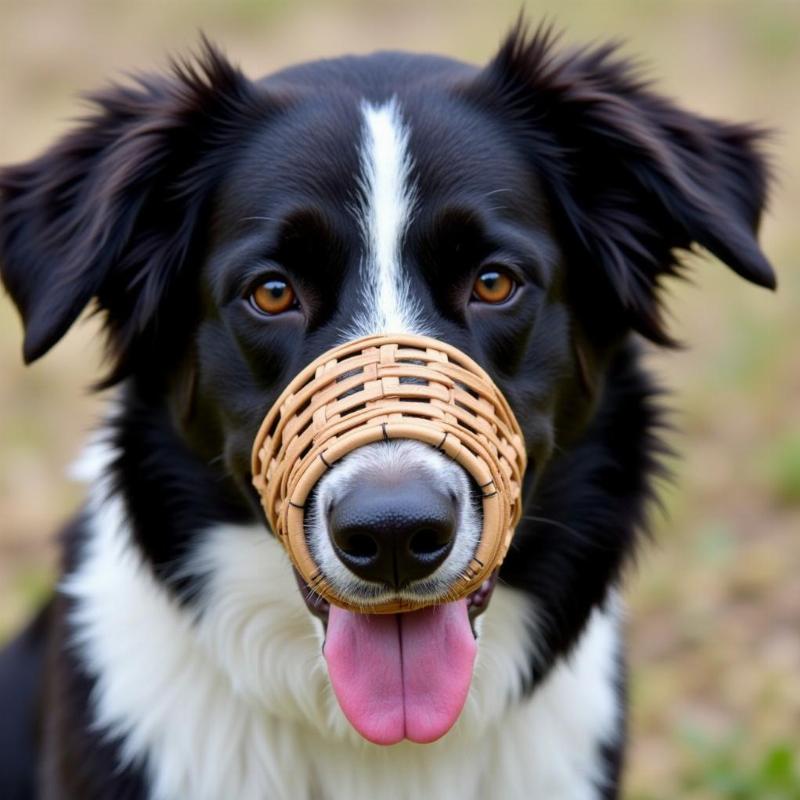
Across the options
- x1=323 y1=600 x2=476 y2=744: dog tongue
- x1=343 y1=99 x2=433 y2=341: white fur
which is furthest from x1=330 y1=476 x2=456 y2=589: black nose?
x1=343 y1=99 x2=433 y2=341: white fur

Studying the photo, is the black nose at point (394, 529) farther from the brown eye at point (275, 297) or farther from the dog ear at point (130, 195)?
the dog ear at point (130, 195)

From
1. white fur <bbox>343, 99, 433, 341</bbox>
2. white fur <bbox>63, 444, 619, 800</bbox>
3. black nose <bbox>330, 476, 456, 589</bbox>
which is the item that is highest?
white fur <bbox>343, 99, 433, 341</bbox>

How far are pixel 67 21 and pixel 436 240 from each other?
28.4 ft

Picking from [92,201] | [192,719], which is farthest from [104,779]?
[92,201]

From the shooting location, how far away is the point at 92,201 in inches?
125

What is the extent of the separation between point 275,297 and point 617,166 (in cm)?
90

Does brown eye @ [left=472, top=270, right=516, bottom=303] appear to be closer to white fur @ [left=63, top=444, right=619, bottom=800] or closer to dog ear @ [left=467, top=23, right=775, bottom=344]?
dog ear @ [left=467, top=23, right=775, bottom=344]

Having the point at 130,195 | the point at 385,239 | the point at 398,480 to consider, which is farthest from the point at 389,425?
the point at 130,195

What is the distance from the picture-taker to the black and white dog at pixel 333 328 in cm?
305

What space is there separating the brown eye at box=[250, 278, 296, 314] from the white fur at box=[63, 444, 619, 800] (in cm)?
57

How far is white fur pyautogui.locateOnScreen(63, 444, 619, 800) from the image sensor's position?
3.29 m

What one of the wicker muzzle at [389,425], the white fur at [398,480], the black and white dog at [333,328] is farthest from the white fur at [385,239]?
the white fur at [398,480]

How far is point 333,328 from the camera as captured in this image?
2.97 metres

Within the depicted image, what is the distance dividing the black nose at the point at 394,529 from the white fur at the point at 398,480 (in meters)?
0.02
